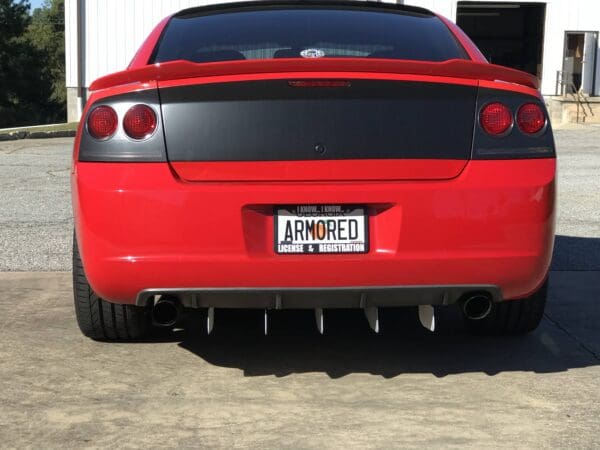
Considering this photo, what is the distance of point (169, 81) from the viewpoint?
3506 mm

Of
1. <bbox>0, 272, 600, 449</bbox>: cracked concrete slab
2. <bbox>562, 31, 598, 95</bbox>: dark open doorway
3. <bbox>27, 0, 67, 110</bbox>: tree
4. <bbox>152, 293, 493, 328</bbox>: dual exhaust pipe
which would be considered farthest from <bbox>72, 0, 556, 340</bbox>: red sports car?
<bbox>27, 0, 67, 110</bbox>: tree

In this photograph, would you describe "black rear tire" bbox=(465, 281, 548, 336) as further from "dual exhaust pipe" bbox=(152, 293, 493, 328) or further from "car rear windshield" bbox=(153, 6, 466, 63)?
"car rear windshield" bbox=(153, 6, 466, 63)

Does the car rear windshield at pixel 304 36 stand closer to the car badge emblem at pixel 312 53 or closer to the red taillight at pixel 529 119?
the car badge emblem at pixel 312 53

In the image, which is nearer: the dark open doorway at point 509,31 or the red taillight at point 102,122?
the red taillight at point 102,122

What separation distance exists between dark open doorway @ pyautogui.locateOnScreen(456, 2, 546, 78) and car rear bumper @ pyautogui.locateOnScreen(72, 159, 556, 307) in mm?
24995

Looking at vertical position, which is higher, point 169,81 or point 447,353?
point 169,81

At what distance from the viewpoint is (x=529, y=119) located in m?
3.61

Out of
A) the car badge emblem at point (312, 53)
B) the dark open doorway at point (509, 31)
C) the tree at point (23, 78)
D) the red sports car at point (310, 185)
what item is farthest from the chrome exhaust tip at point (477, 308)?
the tree at point (23, 78)

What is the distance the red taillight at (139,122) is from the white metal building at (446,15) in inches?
872

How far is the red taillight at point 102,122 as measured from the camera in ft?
11.6

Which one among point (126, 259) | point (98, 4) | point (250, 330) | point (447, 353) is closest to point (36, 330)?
point (250, 330)

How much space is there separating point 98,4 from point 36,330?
22237 mm

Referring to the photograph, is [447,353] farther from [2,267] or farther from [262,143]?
[2,267]

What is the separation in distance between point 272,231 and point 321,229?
0.59ft
